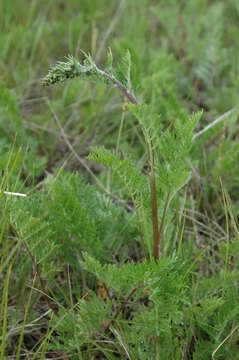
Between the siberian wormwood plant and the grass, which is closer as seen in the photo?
the siberian wormwood plant

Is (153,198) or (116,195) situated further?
(116,195)

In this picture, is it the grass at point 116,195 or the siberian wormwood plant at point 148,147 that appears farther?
the grass at point 116,195

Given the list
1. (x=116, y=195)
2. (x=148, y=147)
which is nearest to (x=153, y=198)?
(x=148, y=147)

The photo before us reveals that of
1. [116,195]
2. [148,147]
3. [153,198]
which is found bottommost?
[116,195]

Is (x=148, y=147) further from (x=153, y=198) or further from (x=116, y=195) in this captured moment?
(x=116, y=195)

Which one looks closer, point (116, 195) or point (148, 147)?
point (148, 147)

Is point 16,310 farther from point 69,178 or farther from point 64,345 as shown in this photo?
point 69,178

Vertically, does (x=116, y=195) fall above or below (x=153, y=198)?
below

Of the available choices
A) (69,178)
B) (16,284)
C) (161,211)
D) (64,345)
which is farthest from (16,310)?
(161,211)
